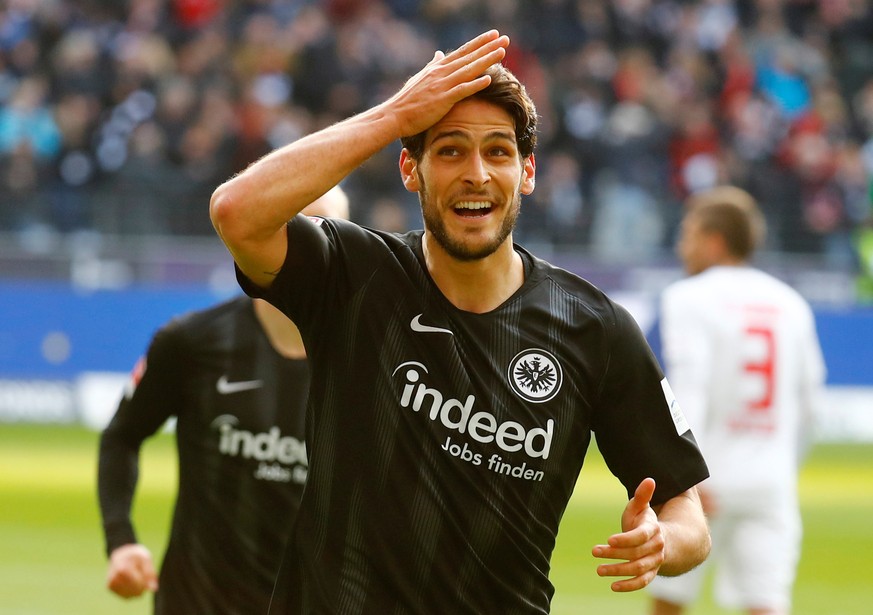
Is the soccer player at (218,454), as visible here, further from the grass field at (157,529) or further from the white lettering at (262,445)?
the grass field at (157,529)

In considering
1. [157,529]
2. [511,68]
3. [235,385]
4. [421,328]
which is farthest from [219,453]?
[511,68]

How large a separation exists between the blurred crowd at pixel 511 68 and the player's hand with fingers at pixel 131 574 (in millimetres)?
13031

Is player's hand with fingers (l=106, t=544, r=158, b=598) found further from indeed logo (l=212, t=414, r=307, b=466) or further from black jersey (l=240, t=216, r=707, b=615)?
black jersey (l=240, t=216, r=707, b=615)

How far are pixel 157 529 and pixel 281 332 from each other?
6.76m

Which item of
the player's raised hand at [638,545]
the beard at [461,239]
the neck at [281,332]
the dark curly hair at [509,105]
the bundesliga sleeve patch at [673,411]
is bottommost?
the player's raised hand at [638,545]

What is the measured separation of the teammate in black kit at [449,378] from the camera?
11.6ft

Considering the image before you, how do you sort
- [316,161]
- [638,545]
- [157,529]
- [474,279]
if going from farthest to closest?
[157,529] < [474,279] < [316,161] < [638,545]

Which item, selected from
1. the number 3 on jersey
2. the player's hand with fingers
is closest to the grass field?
the number 3 on jersey

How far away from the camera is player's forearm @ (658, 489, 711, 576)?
3566 mm

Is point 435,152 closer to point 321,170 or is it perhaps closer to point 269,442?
point 321,170

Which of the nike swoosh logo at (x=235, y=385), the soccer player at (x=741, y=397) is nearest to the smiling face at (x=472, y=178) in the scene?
the nike swoosh logo at (x=235, y=385)

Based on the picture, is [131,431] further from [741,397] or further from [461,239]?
[741,397]

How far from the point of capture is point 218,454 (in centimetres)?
491

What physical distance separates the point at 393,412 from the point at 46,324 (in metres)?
12.7
